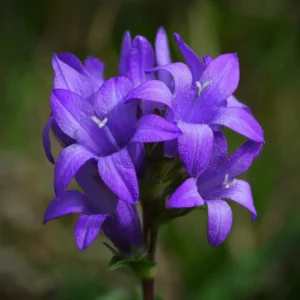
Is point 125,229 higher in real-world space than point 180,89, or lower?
lower

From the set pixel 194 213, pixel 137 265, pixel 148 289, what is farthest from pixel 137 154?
pixel 194 213

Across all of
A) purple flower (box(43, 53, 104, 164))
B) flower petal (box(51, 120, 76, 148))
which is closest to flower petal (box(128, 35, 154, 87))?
purple flower (box(43, 53, 104, 164))

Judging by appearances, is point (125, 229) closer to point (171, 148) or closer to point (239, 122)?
point (171, 148)

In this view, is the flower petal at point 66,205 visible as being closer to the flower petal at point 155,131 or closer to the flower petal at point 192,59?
the flower petal at point 155,131

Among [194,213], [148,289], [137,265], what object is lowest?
[194,213]

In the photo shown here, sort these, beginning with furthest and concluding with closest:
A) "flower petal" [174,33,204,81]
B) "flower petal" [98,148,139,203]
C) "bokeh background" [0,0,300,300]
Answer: "bokeh background" [0,0,300,300] < "flower petal" [174,33,204,81] < "flower petal" [98,148,139,203]

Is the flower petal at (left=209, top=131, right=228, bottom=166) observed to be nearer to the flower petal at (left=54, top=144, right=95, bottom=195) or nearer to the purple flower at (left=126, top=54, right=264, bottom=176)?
the purple flower at (left=126, top=54, right=264, bottom=176)

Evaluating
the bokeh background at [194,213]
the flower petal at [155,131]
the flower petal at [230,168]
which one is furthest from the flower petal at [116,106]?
the bokeh background at [194,213]

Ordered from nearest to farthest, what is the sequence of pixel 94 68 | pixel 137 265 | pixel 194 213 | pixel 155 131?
pixel 155 131
pixel 137 265
pixel 94 68
pixel 194 213
